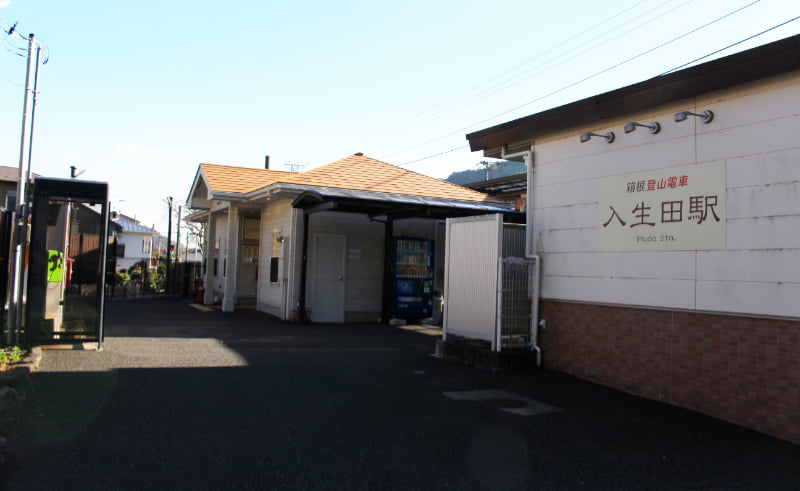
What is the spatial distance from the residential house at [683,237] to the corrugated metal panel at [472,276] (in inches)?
29.5

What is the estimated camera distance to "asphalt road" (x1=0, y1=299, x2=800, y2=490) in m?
4.34

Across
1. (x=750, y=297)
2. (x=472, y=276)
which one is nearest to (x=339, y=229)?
(x=472, y=276)

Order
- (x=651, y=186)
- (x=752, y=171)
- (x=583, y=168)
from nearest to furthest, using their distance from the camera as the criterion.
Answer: (x=752, y=171)
(x=651, y=186)
(x=583, y=168)

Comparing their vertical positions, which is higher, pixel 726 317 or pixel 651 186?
pixel 651 186

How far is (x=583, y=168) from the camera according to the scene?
325 inches

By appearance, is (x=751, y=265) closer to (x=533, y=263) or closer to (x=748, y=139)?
(x=748, y=139)

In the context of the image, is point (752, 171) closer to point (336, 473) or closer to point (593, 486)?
point (593, 486)

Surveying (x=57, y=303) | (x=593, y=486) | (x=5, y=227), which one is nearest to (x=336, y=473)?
(x=593, y=486)

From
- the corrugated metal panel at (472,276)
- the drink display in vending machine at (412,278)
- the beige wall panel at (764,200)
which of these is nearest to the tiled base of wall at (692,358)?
the corrugated metal panel at (472,276)

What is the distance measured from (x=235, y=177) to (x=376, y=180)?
501 cm

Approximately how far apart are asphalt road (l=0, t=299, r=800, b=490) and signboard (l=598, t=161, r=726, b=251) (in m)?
1.91

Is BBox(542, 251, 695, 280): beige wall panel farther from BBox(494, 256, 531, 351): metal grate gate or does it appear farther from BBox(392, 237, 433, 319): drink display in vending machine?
BBox(392, 237, 433, 319): drink display in vending machine

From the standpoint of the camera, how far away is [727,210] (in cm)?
630

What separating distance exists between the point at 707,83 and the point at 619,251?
2.25m
